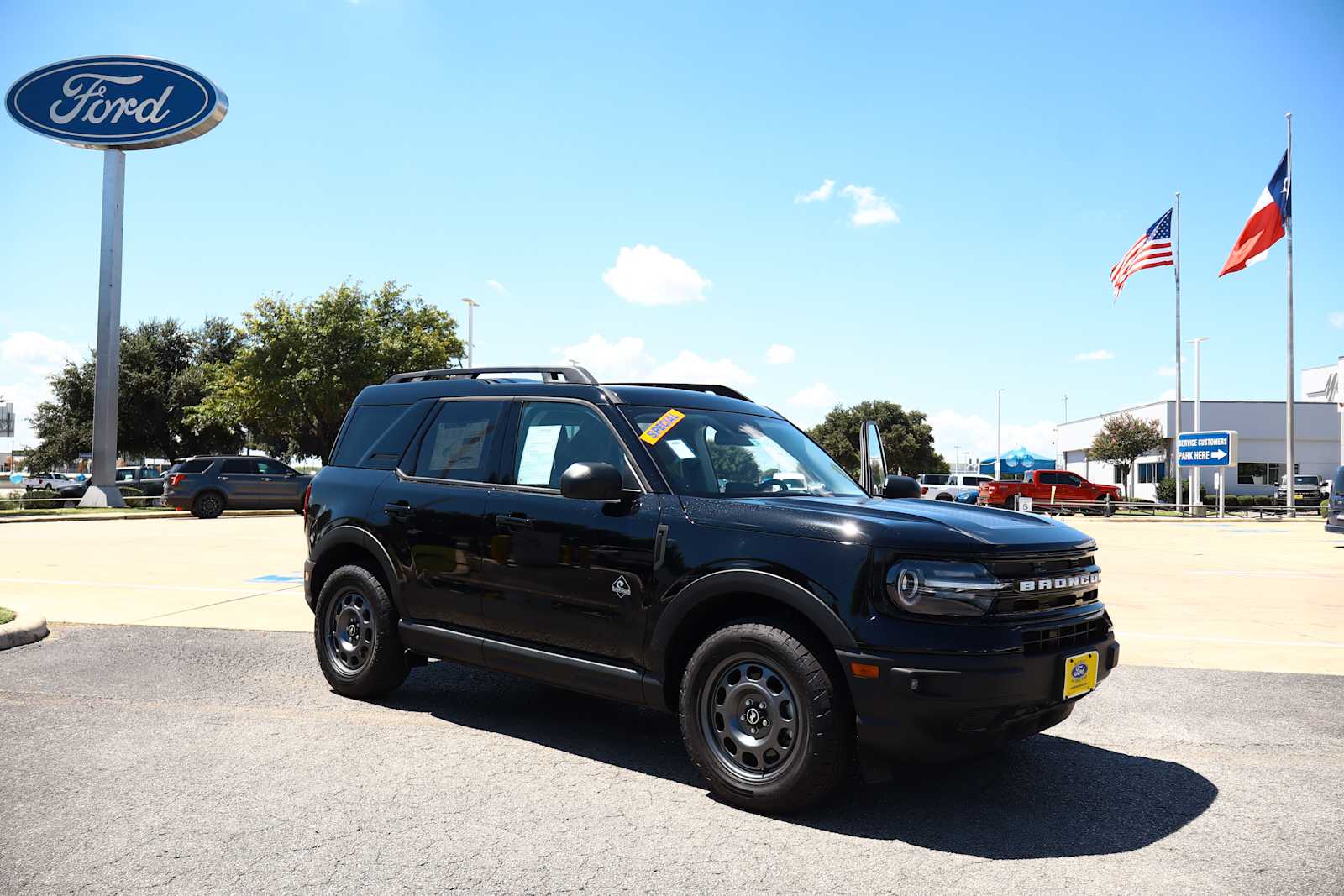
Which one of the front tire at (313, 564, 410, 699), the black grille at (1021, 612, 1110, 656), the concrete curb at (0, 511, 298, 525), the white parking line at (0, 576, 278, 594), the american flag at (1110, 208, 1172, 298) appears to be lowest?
the concrete curb at (0, 511, 298, 525)

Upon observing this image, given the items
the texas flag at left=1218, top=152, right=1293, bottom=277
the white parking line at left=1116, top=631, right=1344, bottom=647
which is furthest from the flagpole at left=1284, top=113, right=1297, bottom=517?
the white parking line at left=1116, top=631, right=1344, bottom=647

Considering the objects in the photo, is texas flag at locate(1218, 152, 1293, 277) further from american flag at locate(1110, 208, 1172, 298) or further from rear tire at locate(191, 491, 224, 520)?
rear tire at locate(191, 491, 224, 520)

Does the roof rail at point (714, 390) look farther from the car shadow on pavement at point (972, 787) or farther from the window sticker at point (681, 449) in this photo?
the car shadow on pavement at point (972, 787)

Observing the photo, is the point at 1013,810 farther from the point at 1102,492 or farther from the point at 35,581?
the point at 1102,492

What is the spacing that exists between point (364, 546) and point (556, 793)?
7.50 ft

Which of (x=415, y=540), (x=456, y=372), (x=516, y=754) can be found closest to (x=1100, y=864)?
(x=516, y=754)

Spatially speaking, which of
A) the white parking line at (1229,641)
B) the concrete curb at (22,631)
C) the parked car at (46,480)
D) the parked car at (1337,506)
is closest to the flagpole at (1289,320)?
the parked car at (1337,506)

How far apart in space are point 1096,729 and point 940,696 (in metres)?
2.39

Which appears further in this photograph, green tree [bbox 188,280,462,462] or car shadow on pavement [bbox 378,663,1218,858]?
green tree [bbox 188,280,462,462]

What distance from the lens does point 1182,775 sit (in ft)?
15.1

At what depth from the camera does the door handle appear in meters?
5.59

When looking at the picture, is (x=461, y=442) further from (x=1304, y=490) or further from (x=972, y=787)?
(x=1304, y=490)

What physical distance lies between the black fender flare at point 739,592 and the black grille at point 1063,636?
739mm

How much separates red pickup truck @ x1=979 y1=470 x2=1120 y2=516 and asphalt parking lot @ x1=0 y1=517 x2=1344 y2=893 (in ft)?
102
